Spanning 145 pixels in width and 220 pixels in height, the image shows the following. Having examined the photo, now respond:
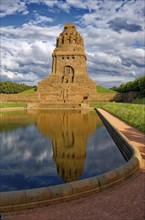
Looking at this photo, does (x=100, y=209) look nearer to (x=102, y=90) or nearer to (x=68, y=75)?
(x=102, y=90)

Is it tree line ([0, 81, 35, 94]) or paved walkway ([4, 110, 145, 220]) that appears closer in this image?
paved walkway ([4, 110, 145, 220])

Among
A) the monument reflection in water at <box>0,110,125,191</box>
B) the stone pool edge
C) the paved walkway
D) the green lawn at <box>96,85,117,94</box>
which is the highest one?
the green lawn at <box>96,85,117,94</box>

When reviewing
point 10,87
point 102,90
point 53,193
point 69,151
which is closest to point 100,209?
point 53,193

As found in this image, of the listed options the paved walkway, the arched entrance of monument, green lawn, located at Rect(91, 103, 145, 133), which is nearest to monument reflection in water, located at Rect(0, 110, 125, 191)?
green lawn, located at Rect(91, 103, 145, 133)

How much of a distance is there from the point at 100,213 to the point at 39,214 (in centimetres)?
127

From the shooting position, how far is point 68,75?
230 ft

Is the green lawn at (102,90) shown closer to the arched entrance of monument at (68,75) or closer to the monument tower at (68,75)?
the monument tower at (68,75)

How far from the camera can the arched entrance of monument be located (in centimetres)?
6969

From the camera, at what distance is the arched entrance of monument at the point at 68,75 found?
69.7m

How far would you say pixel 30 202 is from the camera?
5.91 m

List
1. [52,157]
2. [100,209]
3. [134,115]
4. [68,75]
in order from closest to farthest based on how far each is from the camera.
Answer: [100,209]
[52,157]
[134,115]
[68,75]

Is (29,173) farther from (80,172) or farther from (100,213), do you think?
(100,213)

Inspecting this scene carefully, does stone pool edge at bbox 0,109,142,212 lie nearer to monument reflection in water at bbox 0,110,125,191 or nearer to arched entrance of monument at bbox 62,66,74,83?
monument reflection in water at bbox 0,110,125,191

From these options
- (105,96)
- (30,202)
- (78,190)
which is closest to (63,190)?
(78,190)
